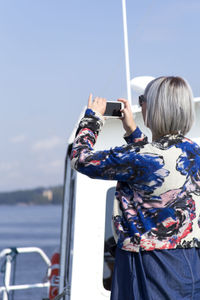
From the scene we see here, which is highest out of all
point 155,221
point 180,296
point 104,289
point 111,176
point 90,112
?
point 90,112

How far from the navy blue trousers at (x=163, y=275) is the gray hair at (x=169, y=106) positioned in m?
0.44

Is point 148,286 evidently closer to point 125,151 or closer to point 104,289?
point 125,151

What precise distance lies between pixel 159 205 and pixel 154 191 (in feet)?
0.17

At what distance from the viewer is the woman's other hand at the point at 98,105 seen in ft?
7.93

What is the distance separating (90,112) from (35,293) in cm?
2748

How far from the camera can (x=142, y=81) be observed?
438 cm

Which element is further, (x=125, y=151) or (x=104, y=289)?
(x=104, y=289)

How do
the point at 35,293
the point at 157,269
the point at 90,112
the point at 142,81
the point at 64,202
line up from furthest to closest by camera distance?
the point at 35,293 → the point at 64,202 → the point at 142,81 → the point at 90,112 → the point at 157,269

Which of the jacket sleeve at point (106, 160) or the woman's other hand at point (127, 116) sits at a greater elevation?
the woman's other hand at point (127, 116)

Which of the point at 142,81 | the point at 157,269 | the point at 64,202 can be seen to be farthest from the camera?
the point at 64,202

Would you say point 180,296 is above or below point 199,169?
below

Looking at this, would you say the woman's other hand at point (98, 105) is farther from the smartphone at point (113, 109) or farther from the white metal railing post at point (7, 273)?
the white metal railing post at point (7, 273)

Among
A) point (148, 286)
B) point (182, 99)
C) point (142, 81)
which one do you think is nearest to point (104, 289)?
point (142, 81)

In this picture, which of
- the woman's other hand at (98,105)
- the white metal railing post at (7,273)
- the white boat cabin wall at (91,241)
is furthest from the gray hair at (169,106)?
the white metal railing post at (7,273)
